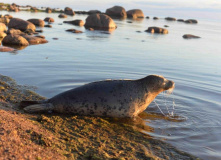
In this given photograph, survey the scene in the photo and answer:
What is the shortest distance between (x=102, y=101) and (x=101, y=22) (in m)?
29.0

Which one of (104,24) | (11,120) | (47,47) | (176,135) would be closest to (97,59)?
(47,47)

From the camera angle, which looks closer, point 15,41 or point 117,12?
point 15,41

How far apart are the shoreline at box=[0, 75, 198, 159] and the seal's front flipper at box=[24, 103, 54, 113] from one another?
0.65 ft

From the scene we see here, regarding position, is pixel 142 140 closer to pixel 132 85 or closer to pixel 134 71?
pixel 132 85

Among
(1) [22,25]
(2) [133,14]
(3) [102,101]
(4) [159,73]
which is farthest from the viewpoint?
(2) [133,14]

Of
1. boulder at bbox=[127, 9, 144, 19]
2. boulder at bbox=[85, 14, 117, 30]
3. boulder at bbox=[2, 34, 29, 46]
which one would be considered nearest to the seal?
boulder at bbox=[2, 34, 29, 46]

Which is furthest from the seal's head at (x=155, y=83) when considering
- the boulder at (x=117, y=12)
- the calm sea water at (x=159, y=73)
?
the boulder at (x=117, y=12)

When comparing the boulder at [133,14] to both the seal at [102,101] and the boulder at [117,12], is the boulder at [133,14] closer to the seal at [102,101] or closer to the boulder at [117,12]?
the boulder at [117,12]

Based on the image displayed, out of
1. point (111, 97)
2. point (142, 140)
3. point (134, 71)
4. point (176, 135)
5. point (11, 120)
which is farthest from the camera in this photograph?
point (134, 71)

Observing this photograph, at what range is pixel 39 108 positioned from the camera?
645 centimetres

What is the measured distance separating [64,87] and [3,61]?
168 inches

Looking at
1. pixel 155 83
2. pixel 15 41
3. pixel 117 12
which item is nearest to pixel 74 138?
pixel 155 83

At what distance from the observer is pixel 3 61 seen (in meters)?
11.9

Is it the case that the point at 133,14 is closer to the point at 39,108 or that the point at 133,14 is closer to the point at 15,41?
the point at 15,41
